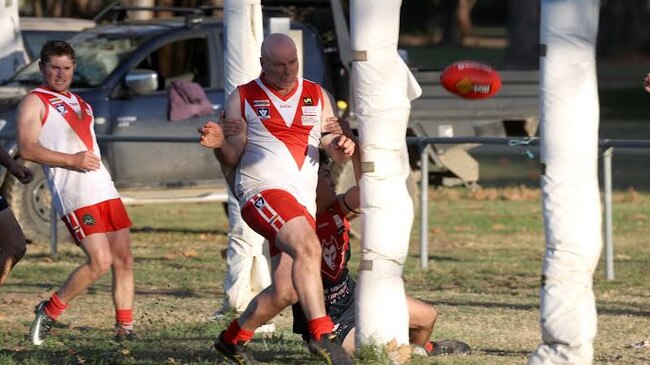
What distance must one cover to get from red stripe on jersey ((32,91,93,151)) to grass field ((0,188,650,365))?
127cm

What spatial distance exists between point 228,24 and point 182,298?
245 centimetres

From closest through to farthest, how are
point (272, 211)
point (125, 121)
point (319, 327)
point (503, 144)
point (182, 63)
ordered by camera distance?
point (319, 327)
point (272, 211)
point (503, 144)
point (125, 121)
point (182, 63)

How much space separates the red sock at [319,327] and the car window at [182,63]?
9.04m

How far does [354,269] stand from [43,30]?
667cm

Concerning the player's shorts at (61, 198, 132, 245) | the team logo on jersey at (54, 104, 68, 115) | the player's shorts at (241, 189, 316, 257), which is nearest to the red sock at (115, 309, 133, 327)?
the player's shorts at (61, 198, 132, 245)

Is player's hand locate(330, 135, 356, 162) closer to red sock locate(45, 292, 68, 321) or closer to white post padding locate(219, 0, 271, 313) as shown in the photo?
red sock locate(45, 292, 68, 321)

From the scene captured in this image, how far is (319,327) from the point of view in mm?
8430

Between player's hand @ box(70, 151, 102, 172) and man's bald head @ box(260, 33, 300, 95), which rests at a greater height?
man's bald head @ box(260, 33, 300, 95)

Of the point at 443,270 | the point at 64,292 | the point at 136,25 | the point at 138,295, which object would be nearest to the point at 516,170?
the point at 136,25

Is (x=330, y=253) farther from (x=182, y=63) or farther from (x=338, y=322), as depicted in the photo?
(x=182, y=63)

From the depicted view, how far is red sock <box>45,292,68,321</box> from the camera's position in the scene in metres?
10.5

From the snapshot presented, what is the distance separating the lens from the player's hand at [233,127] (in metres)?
8.98

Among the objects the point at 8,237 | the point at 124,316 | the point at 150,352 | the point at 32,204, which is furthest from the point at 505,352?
the point at 32,204

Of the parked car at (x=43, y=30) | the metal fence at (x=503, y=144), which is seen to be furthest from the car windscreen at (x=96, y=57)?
the metal fence at (x=503, y=144)
